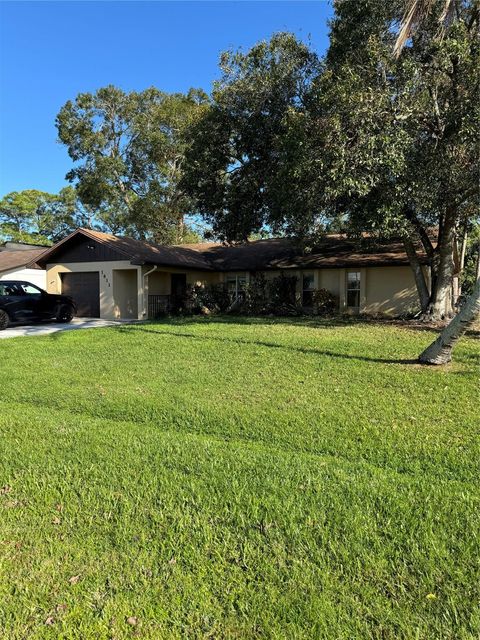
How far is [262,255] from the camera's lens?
23.8 meters

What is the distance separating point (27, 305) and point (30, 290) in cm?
88

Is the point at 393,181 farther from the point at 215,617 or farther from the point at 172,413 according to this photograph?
the point at 215,617

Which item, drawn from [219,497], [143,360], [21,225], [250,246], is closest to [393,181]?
[143,360]

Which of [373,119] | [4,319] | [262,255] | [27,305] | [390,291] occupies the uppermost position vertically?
[373,119]

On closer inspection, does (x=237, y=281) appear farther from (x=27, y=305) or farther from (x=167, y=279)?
(x=27, y=305)

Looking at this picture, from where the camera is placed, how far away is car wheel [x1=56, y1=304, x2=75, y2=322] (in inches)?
731

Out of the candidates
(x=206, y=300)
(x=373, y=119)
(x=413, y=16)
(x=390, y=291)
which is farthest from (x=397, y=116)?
(x=206, y=300)

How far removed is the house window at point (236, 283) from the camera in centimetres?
2298

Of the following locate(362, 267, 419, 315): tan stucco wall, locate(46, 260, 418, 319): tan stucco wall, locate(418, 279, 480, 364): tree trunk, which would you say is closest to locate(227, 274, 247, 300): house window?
locate(46, 260, 418, 319): tan stucco wall

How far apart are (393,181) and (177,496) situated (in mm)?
9687

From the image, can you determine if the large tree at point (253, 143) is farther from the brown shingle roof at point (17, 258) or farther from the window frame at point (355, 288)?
the brown shingle roof at point (17, 258)

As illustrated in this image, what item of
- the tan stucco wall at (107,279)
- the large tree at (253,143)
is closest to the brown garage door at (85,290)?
the tan stucco wall at (107,279)

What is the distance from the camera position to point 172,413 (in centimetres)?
609

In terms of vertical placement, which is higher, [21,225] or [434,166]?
[21,225]
